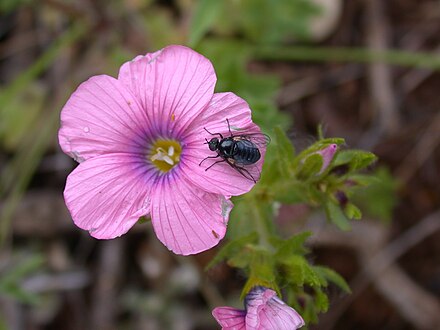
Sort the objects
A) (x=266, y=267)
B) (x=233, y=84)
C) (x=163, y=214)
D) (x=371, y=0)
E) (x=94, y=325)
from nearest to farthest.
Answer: (x=163, y=214)
(x=266, y=267)
(x=233, y=84)
(x=94, y=325)
(x=371, y=0)

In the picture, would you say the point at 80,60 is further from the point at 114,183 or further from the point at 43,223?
the point at 114,183

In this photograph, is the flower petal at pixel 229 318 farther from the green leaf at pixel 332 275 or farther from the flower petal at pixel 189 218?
the green leaf at pixel 332 275

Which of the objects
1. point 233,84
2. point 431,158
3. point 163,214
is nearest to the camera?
point 163,214

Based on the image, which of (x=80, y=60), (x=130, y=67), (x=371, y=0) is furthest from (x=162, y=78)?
(x=371, y=0)

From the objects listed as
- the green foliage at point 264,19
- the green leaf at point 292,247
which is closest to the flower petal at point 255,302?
the green leaf at point 292,247

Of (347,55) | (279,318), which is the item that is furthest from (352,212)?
(347,55)

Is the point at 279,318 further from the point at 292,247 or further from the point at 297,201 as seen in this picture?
the point at 297,201
